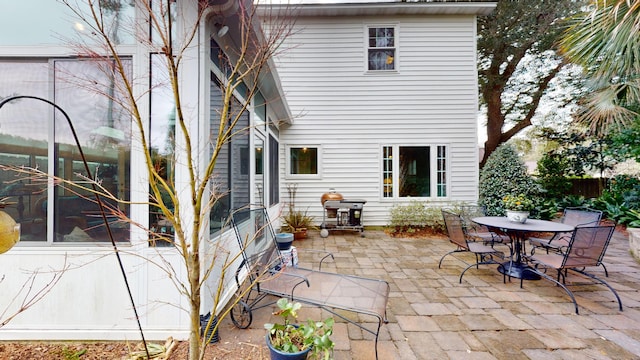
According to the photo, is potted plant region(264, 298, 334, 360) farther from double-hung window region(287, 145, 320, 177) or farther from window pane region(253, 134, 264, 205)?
double-hung window region(287, 145, 320, 177)

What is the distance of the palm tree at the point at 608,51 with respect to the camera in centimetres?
355

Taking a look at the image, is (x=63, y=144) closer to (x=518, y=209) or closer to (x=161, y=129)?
(x=161, y=129)

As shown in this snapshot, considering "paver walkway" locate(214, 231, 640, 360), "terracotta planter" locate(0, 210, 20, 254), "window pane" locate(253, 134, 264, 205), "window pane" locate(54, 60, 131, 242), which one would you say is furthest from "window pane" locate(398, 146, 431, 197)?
"terracotta planter" locate(0, 210, 20, 254)

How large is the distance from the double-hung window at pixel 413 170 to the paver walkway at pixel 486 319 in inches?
119

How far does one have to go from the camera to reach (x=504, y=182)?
630cm

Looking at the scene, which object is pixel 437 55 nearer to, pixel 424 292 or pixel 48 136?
pixel 424 292

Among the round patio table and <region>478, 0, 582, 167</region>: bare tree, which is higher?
<region>478, 0, 582, 167</region>: bare tree

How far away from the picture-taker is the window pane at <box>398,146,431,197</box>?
266 inches

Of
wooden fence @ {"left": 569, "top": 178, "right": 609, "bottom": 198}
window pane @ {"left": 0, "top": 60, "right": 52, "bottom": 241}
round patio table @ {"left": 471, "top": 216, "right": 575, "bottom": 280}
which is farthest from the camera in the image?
wooden fence @ {"left": 569, "top": 178, "right": 609, "bottom": 198}

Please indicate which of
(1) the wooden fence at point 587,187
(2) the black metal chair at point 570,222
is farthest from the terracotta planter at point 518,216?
(1) the wooden fence at point 587,187

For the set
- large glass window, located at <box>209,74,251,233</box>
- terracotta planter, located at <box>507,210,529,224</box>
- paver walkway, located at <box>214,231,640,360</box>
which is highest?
large glass window, located at <box>209,74,251,233</box>

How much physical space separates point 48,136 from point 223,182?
143 centimetres

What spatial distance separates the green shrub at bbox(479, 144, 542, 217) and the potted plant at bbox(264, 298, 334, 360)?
6246mm

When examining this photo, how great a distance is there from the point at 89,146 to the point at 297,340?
7.53 ft
